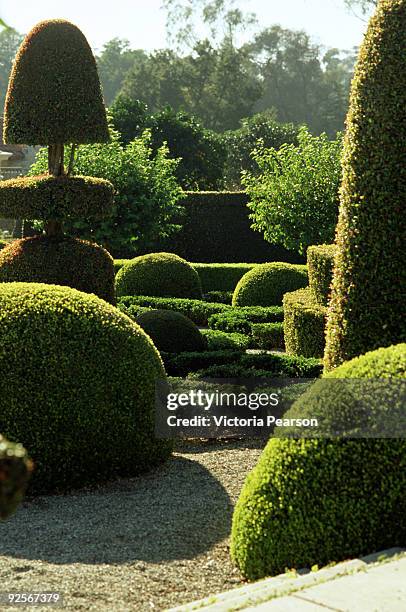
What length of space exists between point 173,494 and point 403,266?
2.10 m

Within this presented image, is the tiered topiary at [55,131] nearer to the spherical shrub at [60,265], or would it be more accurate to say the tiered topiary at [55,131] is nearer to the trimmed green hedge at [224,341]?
the spherical shrub at [60,265]

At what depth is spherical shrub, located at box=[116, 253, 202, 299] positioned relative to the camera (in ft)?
60.2

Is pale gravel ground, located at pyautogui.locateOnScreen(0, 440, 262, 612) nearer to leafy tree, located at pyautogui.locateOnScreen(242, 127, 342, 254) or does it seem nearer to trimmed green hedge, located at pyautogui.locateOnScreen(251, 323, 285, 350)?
trimmed green hedge, located at pyautogui.locateOnScreen(251, 323, 285, 350)

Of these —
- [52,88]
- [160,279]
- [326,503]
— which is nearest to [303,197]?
[160,279]

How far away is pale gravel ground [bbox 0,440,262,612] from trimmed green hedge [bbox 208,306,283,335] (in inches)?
316

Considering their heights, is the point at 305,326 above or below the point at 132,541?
above

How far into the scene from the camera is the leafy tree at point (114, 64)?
296 feet

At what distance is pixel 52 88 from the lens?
11438mm

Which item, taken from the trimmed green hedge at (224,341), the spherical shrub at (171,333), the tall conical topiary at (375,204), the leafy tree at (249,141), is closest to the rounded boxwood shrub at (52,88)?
the spherical shrub at (171,333)

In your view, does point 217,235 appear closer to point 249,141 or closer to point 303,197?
point 303,197

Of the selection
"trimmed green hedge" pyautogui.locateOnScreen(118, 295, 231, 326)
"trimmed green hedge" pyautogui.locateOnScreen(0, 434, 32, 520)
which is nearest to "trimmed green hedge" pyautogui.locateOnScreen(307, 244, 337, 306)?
"trimmed green hedge" pyautogui.locateOnScreen(118, 295, 231, 326)

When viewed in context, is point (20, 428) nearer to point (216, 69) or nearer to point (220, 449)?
point (220, 449)

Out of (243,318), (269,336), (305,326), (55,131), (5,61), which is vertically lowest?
(269,336)

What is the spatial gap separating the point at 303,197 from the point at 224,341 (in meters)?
8.42
